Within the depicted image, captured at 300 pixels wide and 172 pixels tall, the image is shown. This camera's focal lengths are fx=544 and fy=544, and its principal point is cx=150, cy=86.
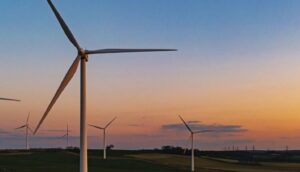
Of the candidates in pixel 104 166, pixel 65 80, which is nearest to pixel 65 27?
pixel 65 80

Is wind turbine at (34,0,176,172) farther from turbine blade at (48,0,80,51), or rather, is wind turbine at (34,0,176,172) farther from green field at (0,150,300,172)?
green field at (0,150,300,172)

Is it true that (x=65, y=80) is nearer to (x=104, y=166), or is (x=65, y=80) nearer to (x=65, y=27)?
(x=65, y=27)

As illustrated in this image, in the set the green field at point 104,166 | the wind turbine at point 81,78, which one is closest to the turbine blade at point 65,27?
the wind turbine at point 81,78

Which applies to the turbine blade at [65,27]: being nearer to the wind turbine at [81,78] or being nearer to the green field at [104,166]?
the wind turbine at [81,78]

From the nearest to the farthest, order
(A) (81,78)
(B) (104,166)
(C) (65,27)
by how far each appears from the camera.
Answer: (A) (81,78) < (C) (65,27) < (B) (104,166)

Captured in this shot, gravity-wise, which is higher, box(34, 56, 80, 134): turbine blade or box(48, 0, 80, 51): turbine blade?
box(48, 0, 80, 51): turbine blade

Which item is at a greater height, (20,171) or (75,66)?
(75,66)

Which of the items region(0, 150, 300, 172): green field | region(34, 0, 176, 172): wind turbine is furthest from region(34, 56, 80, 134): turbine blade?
region(0, 150, 300, 172): green field

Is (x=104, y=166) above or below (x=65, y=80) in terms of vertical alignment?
below

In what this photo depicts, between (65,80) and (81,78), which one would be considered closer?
(81,78)

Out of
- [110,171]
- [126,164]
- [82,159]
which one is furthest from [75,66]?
[126,164]

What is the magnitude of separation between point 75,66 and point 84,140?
6748 mm

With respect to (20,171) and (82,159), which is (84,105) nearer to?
(82,159)

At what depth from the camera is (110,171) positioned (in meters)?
83.2
